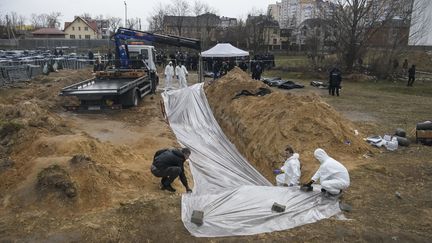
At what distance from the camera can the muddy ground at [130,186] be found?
591 cm

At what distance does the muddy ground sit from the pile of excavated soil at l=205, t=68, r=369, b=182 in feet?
0.18

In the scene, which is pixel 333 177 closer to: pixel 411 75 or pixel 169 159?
pixel 169 159

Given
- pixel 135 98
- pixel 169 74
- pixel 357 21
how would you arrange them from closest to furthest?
pixel 135 98, pixel 169 74, pixel 357 21

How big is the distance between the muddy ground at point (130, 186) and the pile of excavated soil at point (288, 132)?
6 centimetres

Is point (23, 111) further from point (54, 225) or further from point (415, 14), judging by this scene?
point (415, 14)

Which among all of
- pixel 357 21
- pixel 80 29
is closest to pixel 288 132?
pixel 357 21

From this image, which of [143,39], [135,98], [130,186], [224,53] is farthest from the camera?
[224,53]

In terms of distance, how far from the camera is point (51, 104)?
51.6 feet

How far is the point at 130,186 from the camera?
7746 millimetres

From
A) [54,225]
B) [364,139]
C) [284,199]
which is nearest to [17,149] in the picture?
[54,225]

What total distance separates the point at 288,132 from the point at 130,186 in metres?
5.29

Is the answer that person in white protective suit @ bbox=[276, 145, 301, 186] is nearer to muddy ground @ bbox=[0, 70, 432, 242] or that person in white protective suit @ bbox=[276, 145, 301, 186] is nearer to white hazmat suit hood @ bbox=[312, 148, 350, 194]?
white hazmat suit hood @ bbox=[312, 148, 350, 194]

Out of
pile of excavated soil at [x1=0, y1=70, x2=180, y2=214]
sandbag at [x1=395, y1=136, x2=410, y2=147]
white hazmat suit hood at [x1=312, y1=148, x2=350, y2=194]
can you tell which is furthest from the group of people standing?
white hazmat suit hood at [x1=312, y1=148, x2=350, y2=194]

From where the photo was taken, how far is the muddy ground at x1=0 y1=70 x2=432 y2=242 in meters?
5.91
